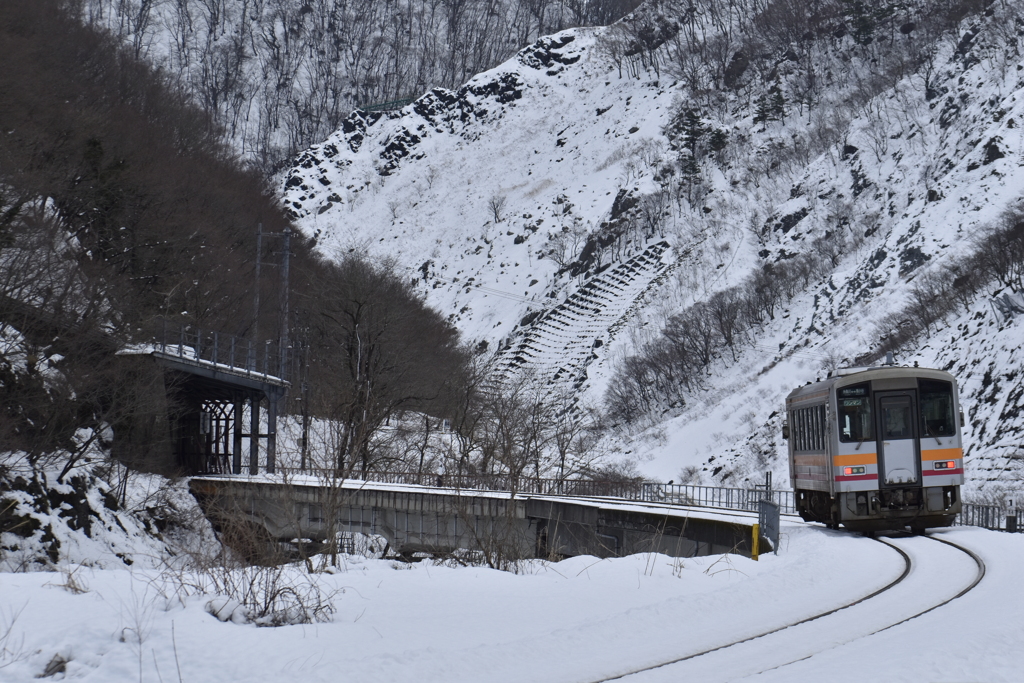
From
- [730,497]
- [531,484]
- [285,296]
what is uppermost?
[285,296]

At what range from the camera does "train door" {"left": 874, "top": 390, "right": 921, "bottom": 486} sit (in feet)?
59.8

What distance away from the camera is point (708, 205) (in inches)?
3812

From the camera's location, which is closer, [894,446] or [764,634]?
[764,634]

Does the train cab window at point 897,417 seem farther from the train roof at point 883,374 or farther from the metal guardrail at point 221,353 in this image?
the metal guardrail at point 221,353

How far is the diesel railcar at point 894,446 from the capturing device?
18219 millimetres

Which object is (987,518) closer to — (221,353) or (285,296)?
(285,296)

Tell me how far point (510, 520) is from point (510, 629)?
4.09 m

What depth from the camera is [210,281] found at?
4419 centimetres

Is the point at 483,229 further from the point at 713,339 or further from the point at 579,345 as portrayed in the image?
the point at 713,339

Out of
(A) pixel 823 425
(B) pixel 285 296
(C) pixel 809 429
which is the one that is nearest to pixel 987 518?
(C) pixel 809 429

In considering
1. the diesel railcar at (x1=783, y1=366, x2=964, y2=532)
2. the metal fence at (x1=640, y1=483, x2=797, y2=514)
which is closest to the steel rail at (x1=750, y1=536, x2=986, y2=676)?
the diesel railcar at (x1=783, y1=366, x2=964, y2=532)

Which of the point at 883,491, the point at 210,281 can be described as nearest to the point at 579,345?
the point at 210,281

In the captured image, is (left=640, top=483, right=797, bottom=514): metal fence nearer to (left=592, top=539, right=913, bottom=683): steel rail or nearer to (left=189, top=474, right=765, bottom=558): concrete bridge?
(left=189, top=474, right=765, bottom=558): concrete bridge

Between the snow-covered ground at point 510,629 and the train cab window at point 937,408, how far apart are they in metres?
7.00
